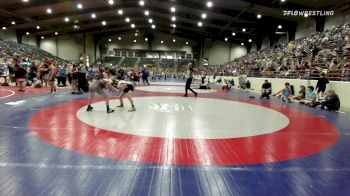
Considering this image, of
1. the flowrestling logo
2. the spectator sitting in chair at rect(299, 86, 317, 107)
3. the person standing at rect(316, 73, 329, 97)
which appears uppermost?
the flowrestling logo

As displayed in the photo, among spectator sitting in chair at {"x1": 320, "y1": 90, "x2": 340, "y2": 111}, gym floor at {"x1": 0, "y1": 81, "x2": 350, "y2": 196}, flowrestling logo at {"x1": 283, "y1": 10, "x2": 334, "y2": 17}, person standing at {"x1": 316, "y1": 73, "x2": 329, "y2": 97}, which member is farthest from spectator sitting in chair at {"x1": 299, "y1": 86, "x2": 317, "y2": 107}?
flowrestling logo at {"x1": 283, "y1": 10, "x2": 334, "y2": 17}

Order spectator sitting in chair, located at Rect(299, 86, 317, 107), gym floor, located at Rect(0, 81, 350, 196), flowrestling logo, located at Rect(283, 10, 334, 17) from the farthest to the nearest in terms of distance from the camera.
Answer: flowrestling logo, located at Rect(283, 10, 334, 17), spectator sitting in chair, located at Rect(299, 86, 317, 107), gym floor, located at Rect(0, 81, 350, 196)

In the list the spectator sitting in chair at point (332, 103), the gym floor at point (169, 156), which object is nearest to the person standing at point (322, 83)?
the spectator sitting in chair at point (332, 103)

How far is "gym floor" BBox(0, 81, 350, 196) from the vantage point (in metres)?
2.78

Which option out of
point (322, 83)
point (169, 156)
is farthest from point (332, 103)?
point (169, 156)

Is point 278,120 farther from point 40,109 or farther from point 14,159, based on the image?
point 40,109

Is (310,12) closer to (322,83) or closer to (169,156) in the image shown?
(322,83)

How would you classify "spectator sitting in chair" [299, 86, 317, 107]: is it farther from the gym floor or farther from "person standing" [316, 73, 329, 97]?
the gym floor

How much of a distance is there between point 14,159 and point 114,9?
96.1 feet

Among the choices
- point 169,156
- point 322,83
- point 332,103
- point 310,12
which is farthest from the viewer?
point 310,12

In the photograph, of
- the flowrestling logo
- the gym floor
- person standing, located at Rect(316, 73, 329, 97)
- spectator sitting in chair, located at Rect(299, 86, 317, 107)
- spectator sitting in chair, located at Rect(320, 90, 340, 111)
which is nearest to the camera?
the gym floor

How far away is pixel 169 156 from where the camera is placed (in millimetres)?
3762


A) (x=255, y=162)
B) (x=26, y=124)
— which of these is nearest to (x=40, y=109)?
(x=26, y=124)

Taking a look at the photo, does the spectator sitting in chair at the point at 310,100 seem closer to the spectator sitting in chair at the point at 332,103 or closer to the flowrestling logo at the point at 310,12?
the spectator sitting in chair at the point at 332,103
